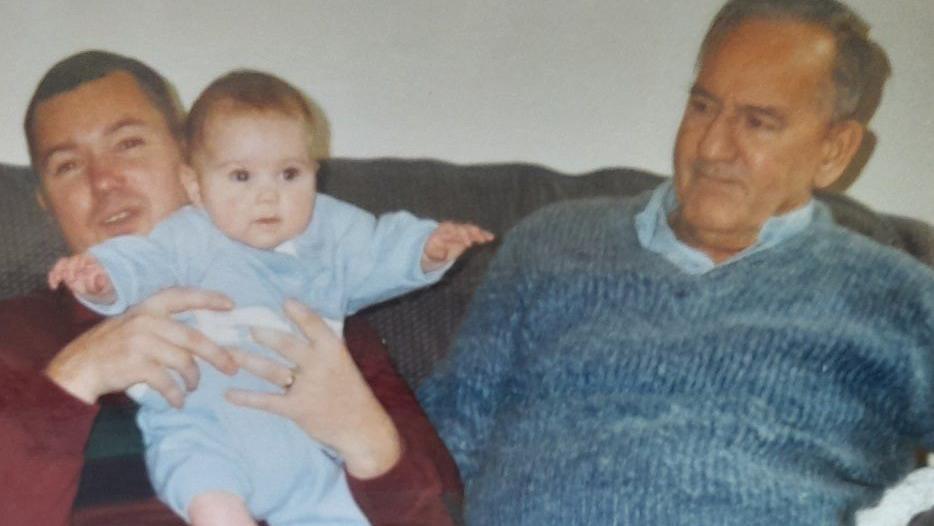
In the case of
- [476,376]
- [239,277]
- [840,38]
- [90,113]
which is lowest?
[476,376]

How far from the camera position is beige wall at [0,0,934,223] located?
109 centimetres

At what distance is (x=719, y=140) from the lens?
1119mm

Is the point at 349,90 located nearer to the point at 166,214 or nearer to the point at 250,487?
the point at 166,214

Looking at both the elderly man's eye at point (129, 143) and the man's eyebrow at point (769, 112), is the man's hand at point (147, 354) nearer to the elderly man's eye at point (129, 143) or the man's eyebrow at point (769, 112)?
the elderly man's eye at point (129, 143)

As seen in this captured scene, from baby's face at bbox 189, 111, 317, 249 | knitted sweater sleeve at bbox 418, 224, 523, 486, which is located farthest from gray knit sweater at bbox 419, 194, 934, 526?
baby's face at bbox 189, 111, 317, 249

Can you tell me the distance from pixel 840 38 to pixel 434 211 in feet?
1.45

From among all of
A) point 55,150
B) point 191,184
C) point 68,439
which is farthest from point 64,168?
point 68,439

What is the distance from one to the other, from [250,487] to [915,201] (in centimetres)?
82

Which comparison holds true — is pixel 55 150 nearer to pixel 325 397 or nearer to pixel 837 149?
pixel 325 397

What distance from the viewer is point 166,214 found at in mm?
986

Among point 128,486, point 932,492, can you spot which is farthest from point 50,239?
point 932,492

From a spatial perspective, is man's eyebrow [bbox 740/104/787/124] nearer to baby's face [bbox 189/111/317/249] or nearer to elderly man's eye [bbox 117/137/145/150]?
baby's face [bbox 189/111/317/249]

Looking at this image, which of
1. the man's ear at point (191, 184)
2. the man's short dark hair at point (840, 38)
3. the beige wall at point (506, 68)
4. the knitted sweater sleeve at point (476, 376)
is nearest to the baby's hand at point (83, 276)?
the man's ear at point (191, 184)

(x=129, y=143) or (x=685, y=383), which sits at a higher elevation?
(x=129, y=143)
